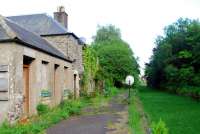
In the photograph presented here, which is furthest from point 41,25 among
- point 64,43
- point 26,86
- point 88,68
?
point 26,86

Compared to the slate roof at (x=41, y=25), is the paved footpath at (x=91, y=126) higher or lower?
lower

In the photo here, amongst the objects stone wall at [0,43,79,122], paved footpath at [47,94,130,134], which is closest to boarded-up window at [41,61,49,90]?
stone wall at [0,43,79,122]

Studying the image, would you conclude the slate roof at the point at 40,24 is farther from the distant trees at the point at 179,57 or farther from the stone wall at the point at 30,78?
the distant trees at the point at 179,57

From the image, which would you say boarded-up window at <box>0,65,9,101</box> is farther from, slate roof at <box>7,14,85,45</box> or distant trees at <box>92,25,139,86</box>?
distant trees at <box>92,25,139,86</box>

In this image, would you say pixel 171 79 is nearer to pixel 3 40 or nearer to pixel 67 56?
pixel 67 56

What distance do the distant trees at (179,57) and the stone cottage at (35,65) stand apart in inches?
752

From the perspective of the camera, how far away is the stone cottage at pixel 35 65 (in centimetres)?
1338

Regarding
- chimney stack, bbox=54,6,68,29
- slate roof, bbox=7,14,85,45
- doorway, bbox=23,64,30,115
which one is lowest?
doorway, bbox=23,64,30,115

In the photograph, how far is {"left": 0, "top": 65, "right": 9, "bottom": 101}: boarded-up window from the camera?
13.1 metres

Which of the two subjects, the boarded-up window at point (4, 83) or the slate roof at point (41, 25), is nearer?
the boarded-up window at point (4, 83)

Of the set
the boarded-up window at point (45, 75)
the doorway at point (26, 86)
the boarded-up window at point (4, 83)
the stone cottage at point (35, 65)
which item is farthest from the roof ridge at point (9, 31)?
the boarded-up window at point (45, 75)

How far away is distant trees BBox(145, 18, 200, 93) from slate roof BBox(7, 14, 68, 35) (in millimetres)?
19504

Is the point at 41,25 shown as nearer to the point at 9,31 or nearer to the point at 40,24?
the point at 40,24

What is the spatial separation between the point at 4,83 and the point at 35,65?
328cm
